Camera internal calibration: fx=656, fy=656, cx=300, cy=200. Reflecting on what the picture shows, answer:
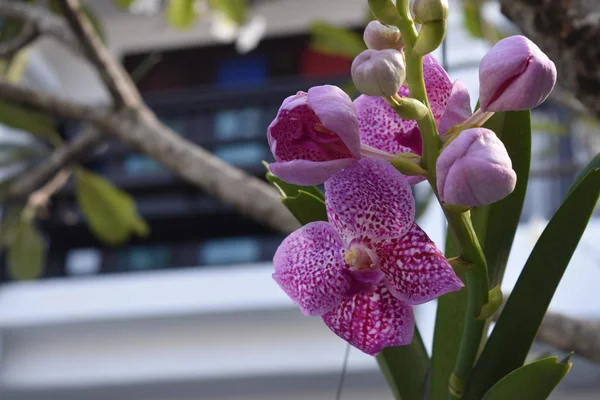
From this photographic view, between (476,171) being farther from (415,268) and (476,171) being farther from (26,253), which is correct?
(26,253)

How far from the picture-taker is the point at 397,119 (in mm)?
398

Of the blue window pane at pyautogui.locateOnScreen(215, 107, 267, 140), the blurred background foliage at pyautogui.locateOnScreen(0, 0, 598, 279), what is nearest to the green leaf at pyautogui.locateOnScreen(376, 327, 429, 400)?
the blurred background foliage at pyautogui.locateOnScreen(0, 0, 598, 279)

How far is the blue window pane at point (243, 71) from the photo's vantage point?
6.22 metres

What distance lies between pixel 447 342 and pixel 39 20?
125 centimetres

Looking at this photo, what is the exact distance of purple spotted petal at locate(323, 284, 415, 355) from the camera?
1.14 feet

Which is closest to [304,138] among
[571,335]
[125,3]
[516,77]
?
[516,77]

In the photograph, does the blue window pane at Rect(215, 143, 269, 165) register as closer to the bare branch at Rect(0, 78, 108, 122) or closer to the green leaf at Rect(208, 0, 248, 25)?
the green leaf at Rect(208, 0, 248, 25)

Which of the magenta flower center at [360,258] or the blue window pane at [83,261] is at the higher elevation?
the magenta flower center at [360,258]

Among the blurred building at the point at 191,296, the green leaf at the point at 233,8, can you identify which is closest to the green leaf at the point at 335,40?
the green leaf at the point at 233,8

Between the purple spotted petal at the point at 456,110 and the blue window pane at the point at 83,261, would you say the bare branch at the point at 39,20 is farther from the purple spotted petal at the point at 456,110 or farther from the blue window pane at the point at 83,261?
the blue window pane at the point at 83,261

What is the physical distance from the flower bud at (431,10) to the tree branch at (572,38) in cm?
35

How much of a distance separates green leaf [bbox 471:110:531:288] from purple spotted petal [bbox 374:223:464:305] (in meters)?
0.09

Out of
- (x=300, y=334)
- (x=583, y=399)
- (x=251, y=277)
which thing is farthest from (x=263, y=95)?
(x=583, y=399)

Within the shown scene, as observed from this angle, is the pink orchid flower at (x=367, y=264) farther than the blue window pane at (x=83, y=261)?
No
